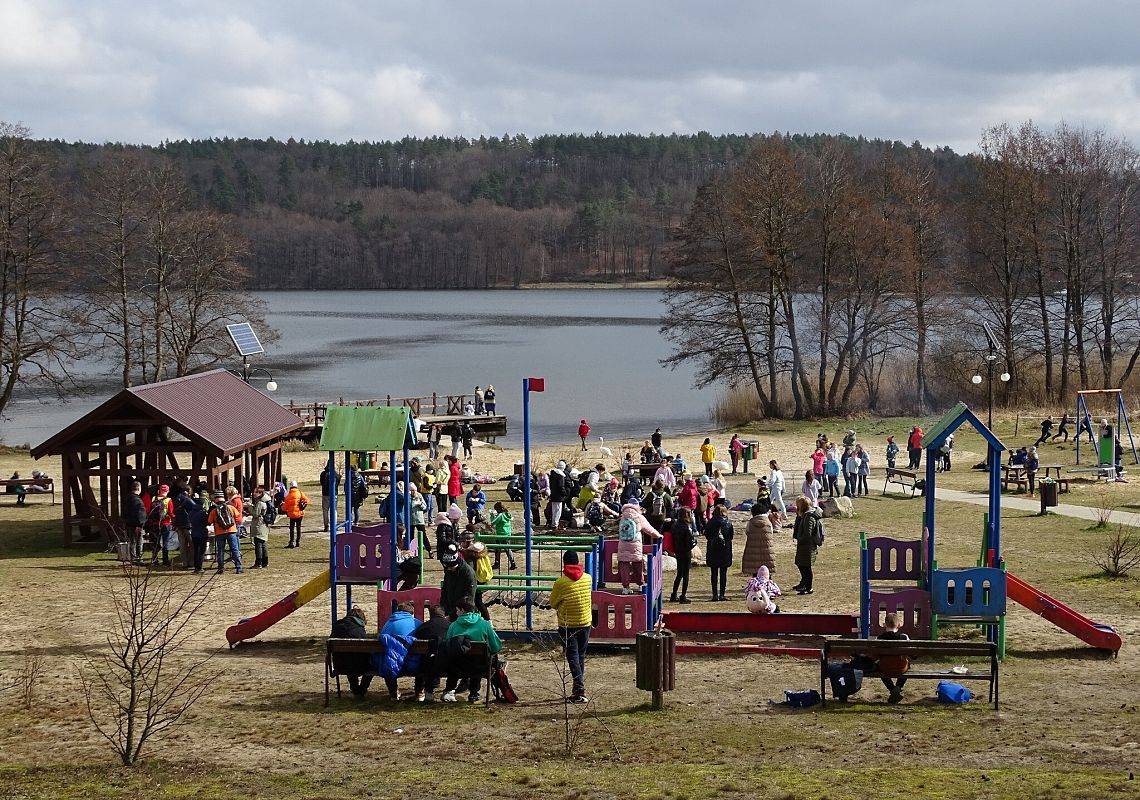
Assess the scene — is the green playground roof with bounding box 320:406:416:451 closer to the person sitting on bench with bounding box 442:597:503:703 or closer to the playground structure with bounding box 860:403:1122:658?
the person sitting on bench with bounding box 442:597:503:703

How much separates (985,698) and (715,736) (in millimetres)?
2904

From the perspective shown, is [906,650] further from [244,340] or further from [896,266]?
[896,266]

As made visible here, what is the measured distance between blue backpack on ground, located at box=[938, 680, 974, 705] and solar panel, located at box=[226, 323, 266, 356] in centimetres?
3352

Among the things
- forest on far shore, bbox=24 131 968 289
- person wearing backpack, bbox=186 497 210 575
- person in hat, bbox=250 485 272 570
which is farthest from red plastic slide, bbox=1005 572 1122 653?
forest on far shore, bbox=24 131 968 289

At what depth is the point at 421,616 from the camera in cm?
1445

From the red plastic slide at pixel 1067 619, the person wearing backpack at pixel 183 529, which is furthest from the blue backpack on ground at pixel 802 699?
the person wearing backpack at pixel 183 529

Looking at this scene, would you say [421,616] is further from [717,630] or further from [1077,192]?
[1077,192]

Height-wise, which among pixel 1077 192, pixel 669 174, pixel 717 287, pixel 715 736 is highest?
pixel 669 174

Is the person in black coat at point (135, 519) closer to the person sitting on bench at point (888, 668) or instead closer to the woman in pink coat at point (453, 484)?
the woman in pink coat at point (453, 484)

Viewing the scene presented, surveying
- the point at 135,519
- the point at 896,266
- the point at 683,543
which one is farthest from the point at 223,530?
the point at 896,266

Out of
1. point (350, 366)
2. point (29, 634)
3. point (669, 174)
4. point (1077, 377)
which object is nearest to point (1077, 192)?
point (1077, 377)

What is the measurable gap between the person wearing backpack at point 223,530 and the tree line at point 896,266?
33.3 metres

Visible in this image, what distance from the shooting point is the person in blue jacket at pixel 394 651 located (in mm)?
12211

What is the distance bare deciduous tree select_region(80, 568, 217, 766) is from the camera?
32.9 ft
